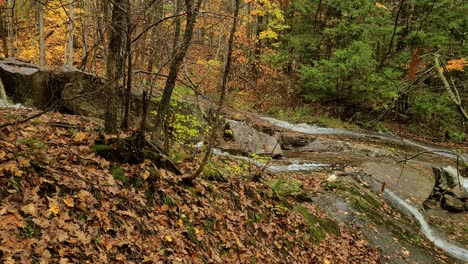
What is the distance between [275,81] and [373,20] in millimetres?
8070

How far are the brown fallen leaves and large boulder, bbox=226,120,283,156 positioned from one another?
6.08 metres

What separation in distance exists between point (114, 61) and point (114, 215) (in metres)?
2.18

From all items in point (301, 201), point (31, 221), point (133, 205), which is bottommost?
point (301, 201)

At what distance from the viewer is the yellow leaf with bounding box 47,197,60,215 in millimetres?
3684

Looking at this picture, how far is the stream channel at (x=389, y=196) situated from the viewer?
28.2 ft

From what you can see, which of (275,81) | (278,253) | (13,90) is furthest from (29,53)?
(278,253)

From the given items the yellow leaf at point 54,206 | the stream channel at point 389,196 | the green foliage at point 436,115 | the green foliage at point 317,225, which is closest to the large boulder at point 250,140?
the stream channel at point 389,196

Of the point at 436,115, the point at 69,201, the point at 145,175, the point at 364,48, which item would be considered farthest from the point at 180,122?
the point at 436,115

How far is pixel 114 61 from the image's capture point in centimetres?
507

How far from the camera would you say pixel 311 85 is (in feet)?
78.7

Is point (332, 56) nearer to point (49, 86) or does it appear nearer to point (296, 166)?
point (296, 166)

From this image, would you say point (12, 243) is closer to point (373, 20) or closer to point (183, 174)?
point (183, 174)

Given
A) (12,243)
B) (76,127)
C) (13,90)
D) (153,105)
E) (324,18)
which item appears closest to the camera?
(12,243)

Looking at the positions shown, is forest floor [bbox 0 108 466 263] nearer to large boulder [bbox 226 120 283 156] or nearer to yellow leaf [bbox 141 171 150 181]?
yellow leaf [bbox 141 171 150 181]
